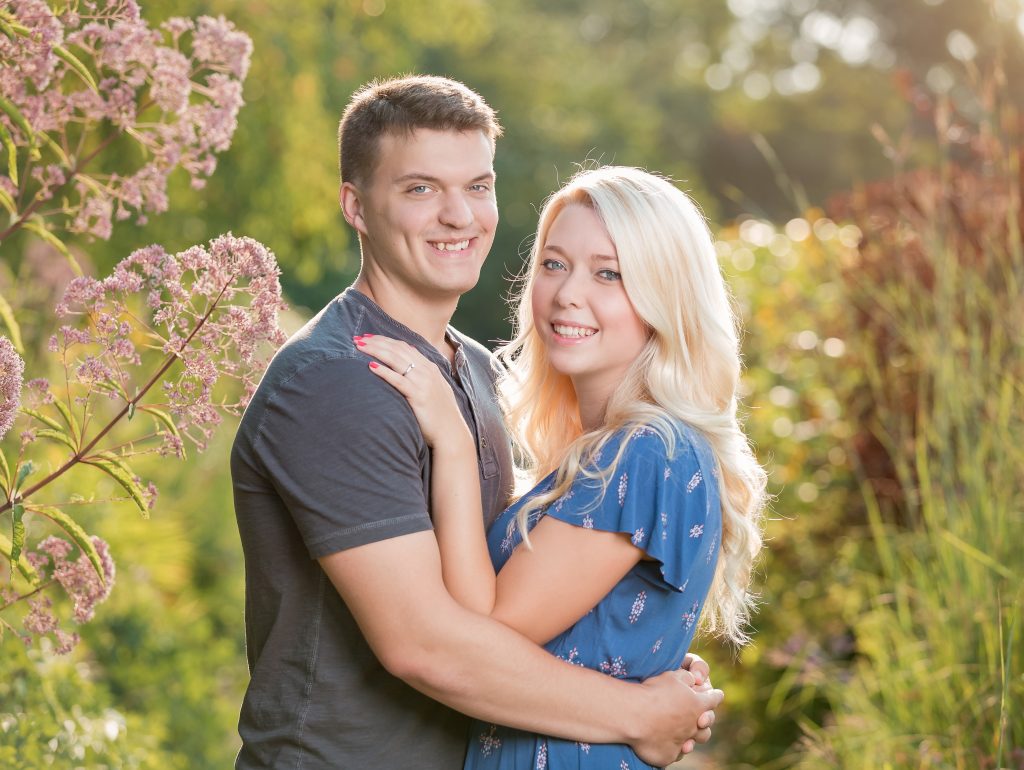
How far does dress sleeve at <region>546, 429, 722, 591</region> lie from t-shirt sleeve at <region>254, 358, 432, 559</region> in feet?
1.20

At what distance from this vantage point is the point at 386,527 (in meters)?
2.37

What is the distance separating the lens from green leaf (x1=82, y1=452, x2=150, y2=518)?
2.27 meters

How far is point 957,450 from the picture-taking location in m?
4.73

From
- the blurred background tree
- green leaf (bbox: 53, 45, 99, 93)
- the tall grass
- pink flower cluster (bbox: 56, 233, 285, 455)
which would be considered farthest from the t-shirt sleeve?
the tall grass

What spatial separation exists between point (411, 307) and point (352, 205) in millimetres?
293

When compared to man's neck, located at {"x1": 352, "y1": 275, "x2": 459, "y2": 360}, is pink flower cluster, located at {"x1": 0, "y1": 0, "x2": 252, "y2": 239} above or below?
above

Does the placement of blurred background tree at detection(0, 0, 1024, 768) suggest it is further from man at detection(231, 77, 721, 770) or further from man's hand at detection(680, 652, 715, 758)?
man at detection(231, 77, 721, 770)

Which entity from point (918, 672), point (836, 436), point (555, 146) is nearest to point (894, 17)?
point (555, 146)

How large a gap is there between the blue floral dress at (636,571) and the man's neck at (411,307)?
1.70 feet

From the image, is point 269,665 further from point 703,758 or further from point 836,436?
point 703,758

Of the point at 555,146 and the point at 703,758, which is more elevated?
the point at 555,146

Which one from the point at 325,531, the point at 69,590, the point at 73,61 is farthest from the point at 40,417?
the point at 73,61

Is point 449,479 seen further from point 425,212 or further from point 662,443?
point 425,212

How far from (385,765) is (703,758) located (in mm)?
Result: 4674
